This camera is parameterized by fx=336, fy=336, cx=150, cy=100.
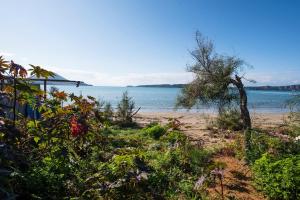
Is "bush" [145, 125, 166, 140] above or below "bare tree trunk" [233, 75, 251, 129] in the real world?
below

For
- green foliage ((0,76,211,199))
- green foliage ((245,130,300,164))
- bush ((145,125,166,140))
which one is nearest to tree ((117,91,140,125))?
bush ((145,125,166,140))

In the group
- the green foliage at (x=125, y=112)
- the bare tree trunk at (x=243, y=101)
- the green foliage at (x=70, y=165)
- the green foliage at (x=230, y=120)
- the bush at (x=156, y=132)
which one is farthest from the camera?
the green foliage at (x=125, y=112)

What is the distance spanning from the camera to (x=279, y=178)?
5.24 meters

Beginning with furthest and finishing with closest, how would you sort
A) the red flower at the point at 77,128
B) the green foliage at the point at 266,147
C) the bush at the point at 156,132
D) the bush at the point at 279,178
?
the bush at the point at 156,132, the green foliage at the point at 266,147, the bush at the point at 279,178, the red flower at the point at 77,128

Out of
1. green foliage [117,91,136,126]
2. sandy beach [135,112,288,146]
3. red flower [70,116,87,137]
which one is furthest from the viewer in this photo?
green foliage [117,91,136,126]

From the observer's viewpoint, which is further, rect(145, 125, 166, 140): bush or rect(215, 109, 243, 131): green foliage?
rect(215, 109, 243, 131): green foliage

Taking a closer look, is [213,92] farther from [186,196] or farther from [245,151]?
[186,196]

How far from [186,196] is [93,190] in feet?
4.98

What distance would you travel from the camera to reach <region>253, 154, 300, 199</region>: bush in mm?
5066

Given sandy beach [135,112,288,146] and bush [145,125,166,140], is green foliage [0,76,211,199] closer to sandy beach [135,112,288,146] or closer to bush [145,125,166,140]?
bush [145,125,166,140]

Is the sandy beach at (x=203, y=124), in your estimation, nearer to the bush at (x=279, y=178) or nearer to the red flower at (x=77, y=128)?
the bush at (x=279, y=178)

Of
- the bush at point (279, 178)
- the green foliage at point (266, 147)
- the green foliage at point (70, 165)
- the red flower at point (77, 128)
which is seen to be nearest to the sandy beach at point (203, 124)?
the green foliage at point (266, 147)

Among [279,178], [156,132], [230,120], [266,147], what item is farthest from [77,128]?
[230,120]

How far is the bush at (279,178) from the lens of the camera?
5066 millimetres
